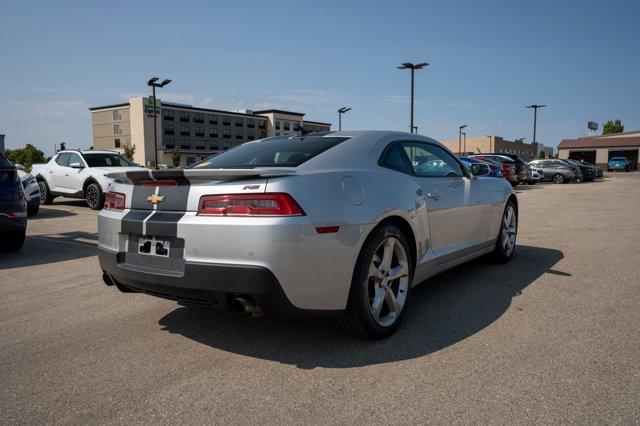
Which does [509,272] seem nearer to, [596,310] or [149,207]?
[596,310]

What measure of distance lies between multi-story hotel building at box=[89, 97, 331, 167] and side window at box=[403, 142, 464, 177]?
3033 inches

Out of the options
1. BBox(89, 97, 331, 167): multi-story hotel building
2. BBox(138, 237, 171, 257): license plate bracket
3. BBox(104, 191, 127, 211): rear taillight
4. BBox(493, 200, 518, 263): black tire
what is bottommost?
BBox(493, 200, 518, 263): black tire

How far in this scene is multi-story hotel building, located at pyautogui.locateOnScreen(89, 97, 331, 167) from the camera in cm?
8494

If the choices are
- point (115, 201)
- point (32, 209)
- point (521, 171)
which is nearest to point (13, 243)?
point (115, 201)

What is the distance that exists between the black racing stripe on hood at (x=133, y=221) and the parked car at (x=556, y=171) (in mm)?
29158

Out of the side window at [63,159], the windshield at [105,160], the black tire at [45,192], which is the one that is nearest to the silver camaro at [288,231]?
the windshield at [105,160]

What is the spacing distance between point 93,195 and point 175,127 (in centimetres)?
7953

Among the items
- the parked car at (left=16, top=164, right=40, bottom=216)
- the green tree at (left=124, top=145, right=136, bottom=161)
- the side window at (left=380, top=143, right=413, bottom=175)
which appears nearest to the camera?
the side window at (left=380, top=143, right=413, bottom=175)

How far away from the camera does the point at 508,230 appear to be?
575 cm

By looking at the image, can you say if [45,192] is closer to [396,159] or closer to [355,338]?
[396,159]

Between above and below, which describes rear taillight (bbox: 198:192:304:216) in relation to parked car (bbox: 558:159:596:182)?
below

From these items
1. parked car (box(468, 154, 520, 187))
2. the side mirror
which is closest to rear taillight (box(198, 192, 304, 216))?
the side mirror

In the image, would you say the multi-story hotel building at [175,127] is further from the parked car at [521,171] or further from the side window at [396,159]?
the side window at [396,159]

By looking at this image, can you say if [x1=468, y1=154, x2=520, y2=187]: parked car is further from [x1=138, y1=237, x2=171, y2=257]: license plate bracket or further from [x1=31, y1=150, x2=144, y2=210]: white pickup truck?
[x1=138, y1=237, x2=171, y2=257]: license plate bracket
